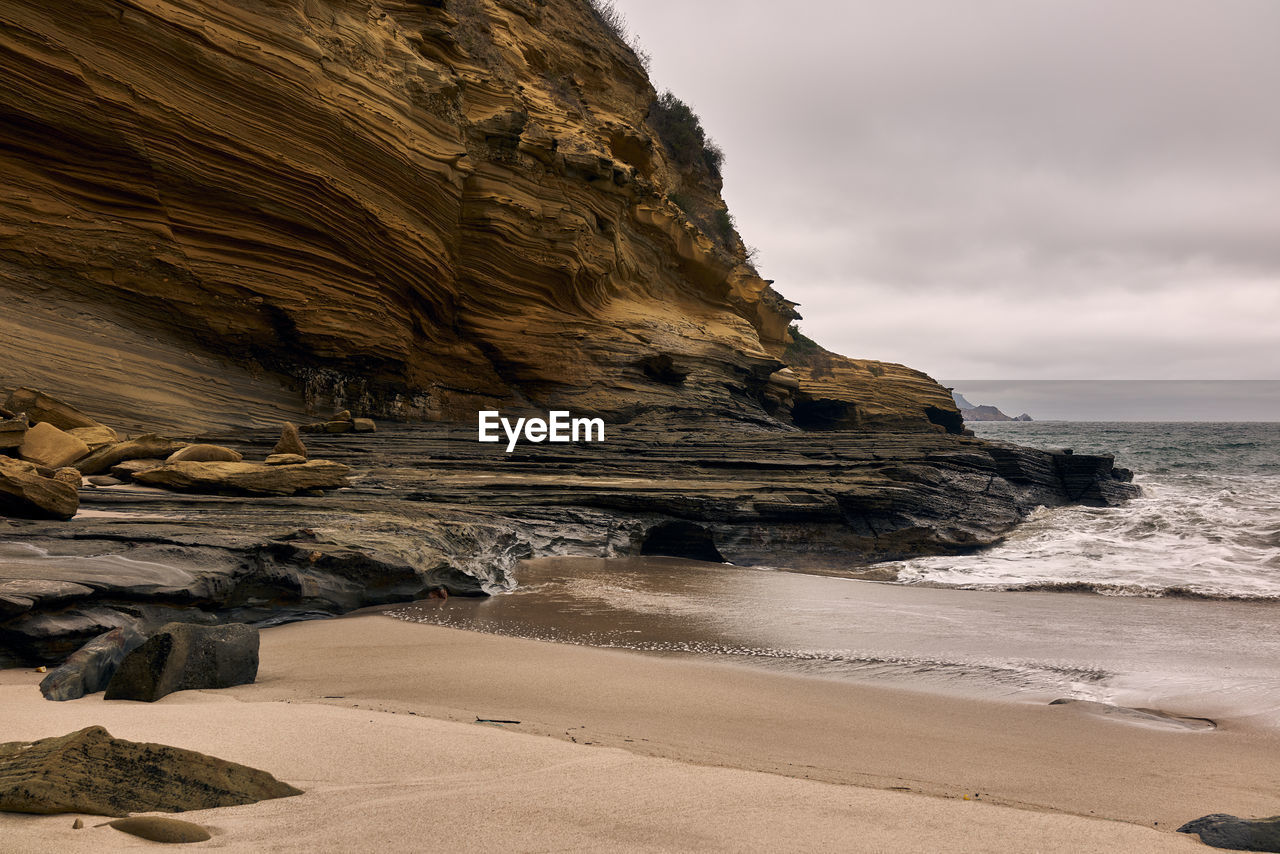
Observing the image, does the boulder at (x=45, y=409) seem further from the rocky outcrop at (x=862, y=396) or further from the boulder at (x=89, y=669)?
the rocky outcrop at (x=862, y=396)

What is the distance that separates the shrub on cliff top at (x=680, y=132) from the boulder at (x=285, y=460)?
26.2 meters

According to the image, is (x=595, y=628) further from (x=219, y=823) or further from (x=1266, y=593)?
(x=1266, y=593)

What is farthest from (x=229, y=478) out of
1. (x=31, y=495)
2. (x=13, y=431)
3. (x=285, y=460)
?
(x=31, y=495)

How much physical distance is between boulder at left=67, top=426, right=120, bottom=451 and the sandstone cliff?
2337 millimetres

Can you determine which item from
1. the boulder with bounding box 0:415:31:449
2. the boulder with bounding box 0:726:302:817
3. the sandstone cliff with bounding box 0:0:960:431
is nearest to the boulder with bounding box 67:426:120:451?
the boulder with bounding box 0:415:31:449

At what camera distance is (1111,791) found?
282 centimetres

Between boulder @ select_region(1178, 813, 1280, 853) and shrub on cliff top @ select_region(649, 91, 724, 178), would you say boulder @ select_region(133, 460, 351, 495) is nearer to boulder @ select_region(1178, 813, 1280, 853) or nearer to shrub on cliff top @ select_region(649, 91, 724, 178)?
boulder @ select_region(1178, 813, 1280, 853)

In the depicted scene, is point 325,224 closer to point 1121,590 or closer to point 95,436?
point 95,436

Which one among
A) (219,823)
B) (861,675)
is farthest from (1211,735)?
(219,823)

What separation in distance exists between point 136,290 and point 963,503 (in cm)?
1476

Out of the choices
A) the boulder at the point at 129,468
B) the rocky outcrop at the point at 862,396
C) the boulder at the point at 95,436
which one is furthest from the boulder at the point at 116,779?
the rocky outcrop at the point at 862,396

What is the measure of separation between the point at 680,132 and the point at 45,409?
1107 inches

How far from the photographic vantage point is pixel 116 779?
1891 mm

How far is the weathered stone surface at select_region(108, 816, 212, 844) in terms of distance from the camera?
168cm
